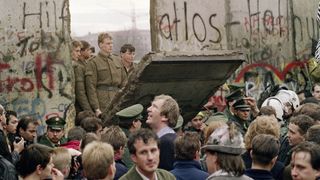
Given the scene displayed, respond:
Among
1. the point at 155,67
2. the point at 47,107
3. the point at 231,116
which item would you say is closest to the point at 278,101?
the point at 231,116

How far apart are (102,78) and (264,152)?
6.45 metres

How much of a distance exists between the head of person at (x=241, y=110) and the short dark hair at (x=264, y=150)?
3.82 metres

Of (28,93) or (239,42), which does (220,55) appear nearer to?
(28,93)

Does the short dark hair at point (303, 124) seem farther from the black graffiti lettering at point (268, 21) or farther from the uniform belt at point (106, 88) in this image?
the black graffiti lettering at point (268, 21)

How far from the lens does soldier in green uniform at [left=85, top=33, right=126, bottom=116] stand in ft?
45.2

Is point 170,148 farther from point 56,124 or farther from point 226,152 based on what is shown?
point 56,124

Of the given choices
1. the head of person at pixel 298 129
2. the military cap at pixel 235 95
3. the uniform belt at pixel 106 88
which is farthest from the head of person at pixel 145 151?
the uniform belt at pixel 106 88

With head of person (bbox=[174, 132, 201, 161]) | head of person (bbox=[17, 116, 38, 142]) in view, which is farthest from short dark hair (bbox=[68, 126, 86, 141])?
head of person (bbox=[174, 132, 201, 161])

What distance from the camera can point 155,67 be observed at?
1148 centimetres

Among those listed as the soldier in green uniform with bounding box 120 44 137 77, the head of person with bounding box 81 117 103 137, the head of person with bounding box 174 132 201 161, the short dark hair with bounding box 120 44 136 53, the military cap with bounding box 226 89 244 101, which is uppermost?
the short dark hair with bounding box 120 44 136 53

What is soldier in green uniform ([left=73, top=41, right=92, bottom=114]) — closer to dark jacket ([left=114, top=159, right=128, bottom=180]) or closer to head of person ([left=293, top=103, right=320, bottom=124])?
head of person ([left=293, top=103, right=320, bottom=124])

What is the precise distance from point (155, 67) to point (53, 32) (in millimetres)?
3126

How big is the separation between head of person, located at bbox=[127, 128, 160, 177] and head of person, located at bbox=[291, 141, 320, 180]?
1.20m

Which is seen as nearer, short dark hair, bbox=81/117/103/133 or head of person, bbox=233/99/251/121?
short dark hair, bbox=81/117/103/133
